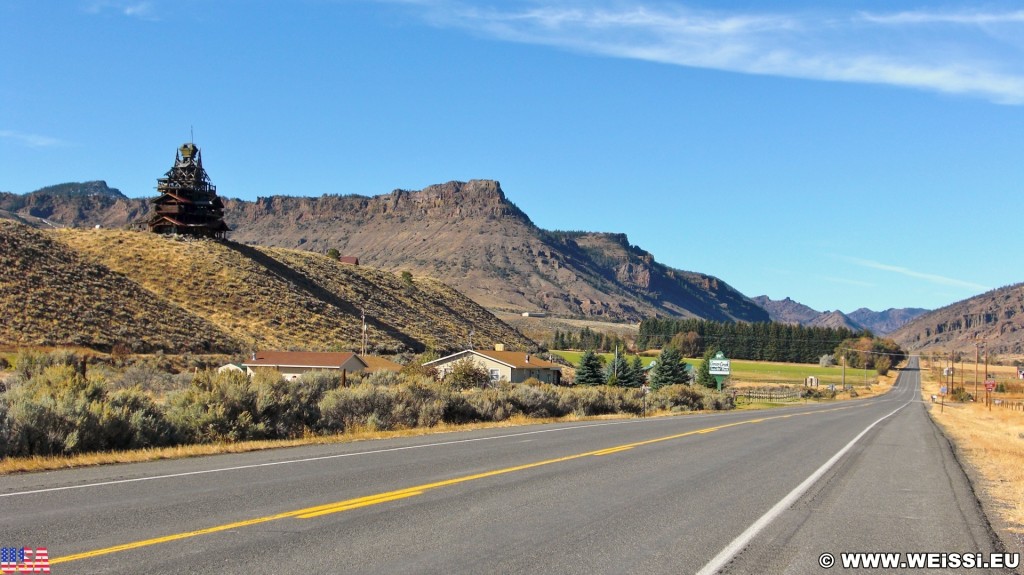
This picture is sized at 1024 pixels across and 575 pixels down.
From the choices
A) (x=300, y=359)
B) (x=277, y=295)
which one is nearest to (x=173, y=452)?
(x=300, y=359)

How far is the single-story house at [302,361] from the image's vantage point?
2064 inches

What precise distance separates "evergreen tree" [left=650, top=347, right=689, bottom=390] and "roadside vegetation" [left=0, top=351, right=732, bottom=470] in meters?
56.6

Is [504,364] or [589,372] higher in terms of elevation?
[504,364]

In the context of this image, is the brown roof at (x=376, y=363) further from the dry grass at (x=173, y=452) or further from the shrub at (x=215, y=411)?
the shrub at (x=215, y=411)

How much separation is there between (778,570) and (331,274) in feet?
311

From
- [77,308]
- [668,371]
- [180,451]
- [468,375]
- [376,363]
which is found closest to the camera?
[180,451]

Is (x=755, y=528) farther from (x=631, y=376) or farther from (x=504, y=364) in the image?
(x=631, y=376)

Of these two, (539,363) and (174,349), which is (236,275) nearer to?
(174,349)

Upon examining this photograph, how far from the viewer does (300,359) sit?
53.9 metres

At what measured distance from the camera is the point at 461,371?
172ft

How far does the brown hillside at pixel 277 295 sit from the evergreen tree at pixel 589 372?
17.4m

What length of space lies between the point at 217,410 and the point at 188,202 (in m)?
83.7

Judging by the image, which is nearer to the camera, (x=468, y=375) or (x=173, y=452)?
(x=173, y=452)

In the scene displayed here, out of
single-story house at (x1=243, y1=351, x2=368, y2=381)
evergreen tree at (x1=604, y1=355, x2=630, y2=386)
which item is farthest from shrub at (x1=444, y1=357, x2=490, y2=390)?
evergreen tree at (x1=604, y1=355, x2=630, y2=386)
